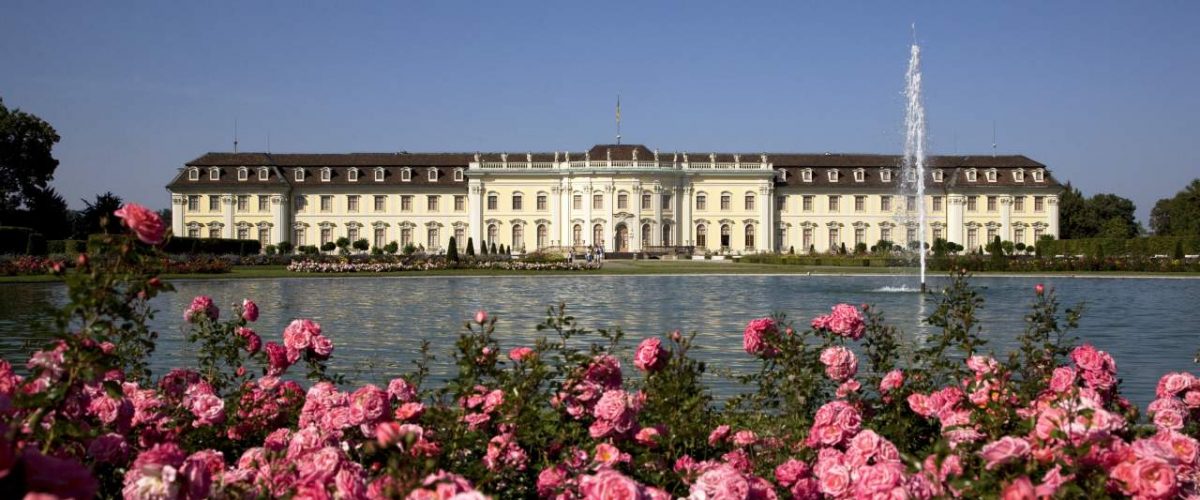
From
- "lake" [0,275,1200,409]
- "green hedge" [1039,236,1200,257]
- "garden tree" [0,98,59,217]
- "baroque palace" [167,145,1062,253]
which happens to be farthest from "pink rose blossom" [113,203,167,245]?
"baroque palace" [167,145,1062,253]

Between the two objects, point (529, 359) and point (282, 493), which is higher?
point (529, 359)

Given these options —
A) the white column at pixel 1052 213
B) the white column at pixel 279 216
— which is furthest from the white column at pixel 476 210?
the white column at pixel 1052 213

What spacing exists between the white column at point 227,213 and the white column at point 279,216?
8.40 feet

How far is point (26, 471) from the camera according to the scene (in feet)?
5.50

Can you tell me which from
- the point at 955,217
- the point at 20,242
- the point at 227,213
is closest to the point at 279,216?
the point at 227,213

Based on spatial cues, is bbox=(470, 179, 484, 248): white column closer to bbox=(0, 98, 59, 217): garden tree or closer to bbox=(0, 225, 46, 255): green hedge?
bbox=(0, 98, 59, 217): garden tree

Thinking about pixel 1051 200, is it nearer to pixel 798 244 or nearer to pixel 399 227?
pixel 798 244

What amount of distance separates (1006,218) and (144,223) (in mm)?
70551

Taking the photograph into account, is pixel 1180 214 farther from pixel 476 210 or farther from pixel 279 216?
pixel 279 216

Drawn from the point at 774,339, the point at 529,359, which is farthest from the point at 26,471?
the point at 774,339

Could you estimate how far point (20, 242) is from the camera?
3488cm

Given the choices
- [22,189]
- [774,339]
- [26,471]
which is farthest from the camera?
[22,189]

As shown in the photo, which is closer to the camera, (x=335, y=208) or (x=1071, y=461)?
(x=1071, y=461)

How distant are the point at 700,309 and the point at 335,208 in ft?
177
